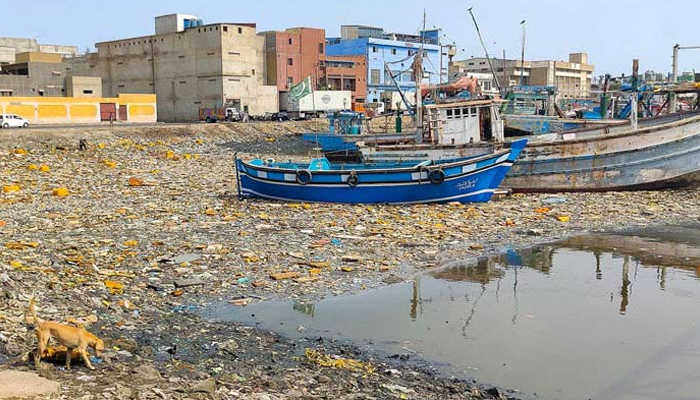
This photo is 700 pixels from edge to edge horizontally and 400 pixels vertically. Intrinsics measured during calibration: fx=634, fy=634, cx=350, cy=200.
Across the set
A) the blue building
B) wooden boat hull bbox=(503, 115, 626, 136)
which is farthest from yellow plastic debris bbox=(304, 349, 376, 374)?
the blue building

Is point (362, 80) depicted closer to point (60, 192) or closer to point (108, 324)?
point (60, 192)

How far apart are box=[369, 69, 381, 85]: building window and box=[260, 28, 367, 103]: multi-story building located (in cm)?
473

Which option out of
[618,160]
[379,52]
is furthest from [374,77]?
[618,160]

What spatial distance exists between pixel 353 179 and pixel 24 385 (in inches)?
474

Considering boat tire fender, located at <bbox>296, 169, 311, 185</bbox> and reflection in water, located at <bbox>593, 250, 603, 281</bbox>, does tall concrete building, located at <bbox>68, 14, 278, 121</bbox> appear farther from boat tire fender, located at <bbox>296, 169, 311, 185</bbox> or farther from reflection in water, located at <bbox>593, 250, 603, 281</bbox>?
reflection in water, located at <bbox>593, 250, 603, 281</bbox>

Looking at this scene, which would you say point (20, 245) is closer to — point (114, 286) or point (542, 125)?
point (114, 286)

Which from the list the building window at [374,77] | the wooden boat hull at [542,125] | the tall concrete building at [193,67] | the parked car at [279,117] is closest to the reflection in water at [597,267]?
the wooden boat hull at [542,125]

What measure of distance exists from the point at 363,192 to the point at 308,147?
20.9m

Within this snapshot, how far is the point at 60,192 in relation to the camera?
59.6ft

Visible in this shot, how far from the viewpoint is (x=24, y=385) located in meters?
5.22

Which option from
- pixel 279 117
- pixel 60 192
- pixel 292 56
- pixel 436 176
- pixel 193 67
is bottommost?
pixel 60 192

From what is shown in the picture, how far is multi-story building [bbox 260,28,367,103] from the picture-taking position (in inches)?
2285

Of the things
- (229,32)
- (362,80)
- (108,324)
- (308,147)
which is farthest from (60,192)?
(362,80)

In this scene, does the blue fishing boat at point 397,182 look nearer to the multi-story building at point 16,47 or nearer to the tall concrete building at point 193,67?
the tall concrete building at point 193,67
